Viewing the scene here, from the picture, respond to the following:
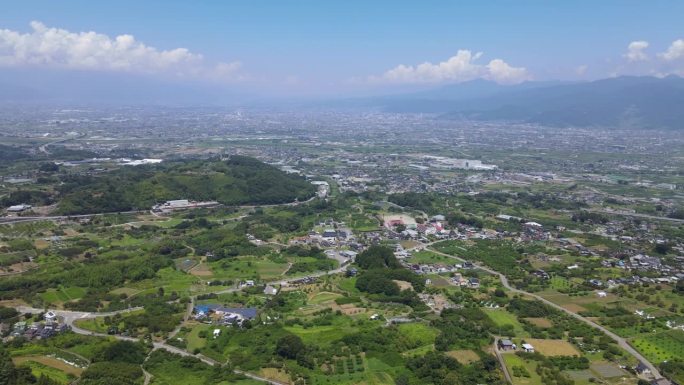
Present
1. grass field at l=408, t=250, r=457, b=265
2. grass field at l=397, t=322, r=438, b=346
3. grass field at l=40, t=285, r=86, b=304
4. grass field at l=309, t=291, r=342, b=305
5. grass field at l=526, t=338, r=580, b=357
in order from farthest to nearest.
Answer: grass field at l=408, t=250, r=457, b=265, grass field at l=309, t=291, r=342, b=305, grass field at l=40, t=285, r=86, b=304, grass field at l=397, t=322, r=438, b=346, grass field at l=526, t=338, r=580, b=357

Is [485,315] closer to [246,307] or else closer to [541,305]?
[541,305]

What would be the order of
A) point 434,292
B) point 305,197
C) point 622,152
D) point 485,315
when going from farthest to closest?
point 622,152
point 305,197
point 434,292
point 485,315

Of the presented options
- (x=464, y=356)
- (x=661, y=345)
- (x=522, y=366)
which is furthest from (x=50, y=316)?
(x=661, y=345)

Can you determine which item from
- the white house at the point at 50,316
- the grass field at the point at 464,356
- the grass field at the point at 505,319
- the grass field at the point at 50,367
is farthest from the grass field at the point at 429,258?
the grass field at the point at 50,367

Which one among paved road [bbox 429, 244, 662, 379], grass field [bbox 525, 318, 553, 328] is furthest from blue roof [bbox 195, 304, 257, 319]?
paved road [bbox 429, 244, 662, 379]

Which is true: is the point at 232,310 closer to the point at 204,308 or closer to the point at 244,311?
the point at 244,311

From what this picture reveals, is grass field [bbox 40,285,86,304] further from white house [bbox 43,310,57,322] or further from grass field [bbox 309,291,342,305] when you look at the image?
grass field [bbox 309,291,342,305]

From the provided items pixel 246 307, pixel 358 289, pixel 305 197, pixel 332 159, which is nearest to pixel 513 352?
pixel 358 289
